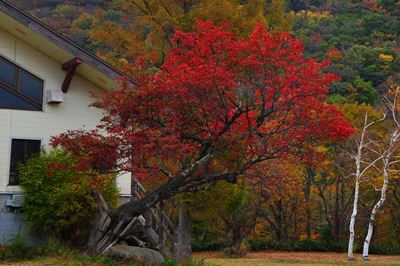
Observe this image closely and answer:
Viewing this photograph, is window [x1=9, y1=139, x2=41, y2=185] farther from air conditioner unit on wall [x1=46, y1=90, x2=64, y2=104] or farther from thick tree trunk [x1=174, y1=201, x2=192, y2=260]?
thick tree trunk [x1=174, y1=201, x2=192, y2=260]

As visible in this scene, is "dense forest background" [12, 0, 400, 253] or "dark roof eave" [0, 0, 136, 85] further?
"dense forest background" [12, 0, 400, 253]

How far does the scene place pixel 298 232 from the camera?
36062 millimetres

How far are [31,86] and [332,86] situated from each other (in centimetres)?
3251

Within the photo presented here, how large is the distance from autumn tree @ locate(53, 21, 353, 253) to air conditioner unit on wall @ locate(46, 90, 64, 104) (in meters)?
3.76

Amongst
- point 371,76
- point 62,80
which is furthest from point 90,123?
point 371,76

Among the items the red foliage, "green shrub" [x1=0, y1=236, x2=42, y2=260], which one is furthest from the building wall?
the red foliage

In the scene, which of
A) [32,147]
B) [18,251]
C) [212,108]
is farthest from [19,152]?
[212,108]

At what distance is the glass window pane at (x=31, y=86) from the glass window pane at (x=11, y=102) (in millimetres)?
238

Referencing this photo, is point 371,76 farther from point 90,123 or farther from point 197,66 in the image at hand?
point 197,66

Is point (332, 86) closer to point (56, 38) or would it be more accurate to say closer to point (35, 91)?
point (35, 91)

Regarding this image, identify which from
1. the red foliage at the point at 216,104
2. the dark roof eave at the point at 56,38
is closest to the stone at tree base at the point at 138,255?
the red foliage at the point at 216,104

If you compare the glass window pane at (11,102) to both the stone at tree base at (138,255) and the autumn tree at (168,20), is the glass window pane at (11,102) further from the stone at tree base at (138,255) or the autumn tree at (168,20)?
the stone at tree base at (138,255)

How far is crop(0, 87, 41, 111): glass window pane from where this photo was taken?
16.1 m

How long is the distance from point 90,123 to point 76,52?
2225 millimetres
